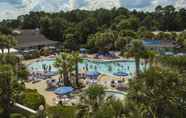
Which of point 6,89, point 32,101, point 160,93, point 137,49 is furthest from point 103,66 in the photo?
point 160,93

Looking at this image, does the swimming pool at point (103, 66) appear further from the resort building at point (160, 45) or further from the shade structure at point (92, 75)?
the resort building at point (160, 45)

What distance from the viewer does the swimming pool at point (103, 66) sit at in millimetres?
39556

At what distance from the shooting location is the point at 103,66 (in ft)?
139

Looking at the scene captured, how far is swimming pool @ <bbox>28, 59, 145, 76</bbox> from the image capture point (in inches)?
1557

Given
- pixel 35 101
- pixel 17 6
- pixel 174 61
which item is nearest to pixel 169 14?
pixel 174 61

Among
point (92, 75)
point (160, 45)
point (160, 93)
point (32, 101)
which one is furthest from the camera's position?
point (160, 45)

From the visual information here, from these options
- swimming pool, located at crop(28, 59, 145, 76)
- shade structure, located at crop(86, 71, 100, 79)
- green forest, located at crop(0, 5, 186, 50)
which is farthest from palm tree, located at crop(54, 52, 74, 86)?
green forest, located at crop(0, 5, 186, 50)

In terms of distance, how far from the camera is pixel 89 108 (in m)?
15.9

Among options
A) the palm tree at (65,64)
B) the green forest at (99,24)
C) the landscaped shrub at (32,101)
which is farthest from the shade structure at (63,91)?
the green forest at (99,24)

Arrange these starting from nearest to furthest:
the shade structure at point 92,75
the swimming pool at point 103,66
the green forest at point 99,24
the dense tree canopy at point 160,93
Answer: the dense tree canopy at point 160,93
the shade structure at point 92,75
the swimming pool at point 103,66
the green forest at point 99,24

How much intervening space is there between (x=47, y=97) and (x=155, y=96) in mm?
13250

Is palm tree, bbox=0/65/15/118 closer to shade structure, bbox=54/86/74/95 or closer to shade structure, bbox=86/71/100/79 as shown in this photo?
shade structure, bbox=54/86/74/95

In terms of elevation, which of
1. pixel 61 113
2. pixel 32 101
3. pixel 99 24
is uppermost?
pixel 99 24

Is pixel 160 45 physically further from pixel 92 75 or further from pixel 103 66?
pixel 92 75
